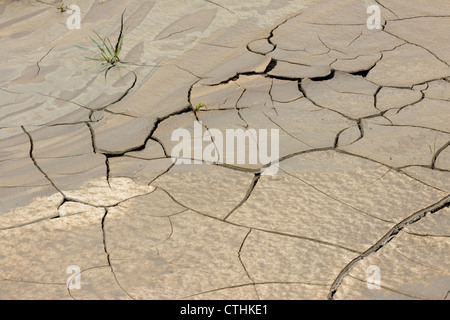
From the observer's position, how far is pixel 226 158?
121 inches

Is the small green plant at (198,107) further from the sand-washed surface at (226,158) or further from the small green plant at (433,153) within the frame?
the small green plant at (433,153)

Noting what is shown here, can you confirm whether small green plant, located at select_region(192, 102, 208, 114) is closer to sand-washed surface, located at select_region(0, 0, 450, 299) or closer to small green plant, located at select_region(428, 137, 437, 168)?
sand-washed surface, located at select_region(0, 0, 450, 299)

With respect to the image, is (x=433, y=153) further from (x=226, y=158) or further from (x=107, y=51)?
(x=107, y=51)

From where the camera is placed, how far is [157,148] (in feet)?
10.5

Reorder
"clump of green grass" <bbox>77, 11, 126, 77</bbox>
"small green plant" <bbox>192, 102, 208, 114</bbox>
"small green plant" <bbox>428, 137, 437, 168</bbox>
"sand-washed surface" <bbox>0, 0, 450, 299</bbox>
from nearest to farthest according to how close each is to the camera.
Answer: "sand-washed surface" <bbox>0, 0, 450, 299</bbox> → "small green plant" <bbox>428, 137, 437, 168</bbox> → "small green plant" <bbox>192, 102, 208, 114</bbox> → "clump of green grass" <bbox>77, 11, 126, 77</bbox>

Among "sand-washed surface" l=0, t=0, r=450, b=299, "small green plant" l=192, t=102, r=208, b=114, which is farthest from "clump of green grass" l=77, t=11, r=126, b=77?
"small green plant" l=192, t=102, r=208, b=114

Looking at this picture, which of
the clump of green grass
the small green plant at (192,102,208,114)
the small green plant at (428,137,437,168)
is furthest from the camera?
the clump of green grass

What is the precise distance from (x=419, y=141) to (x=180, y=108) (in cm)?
137

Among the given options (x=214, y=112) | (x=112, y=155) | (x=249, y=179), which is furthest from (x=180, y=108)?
(x=249, y=179)

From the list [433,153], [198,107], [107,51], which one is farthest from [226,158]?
[107,51]

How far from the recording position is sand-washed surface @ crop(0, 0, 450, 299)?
96.5 inches

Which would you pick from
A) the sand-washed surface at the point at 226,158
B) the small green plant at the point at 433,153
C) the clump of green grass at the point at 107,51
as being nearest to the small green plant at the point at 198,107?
the sand-washed surface at the point at 226,158

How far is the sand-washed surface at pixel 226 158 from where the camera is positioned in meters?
2.45

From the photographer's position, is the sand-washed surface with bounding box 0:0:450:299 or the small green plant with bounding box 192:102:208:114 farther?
the small green plant with bounding box 192:102:208:114
